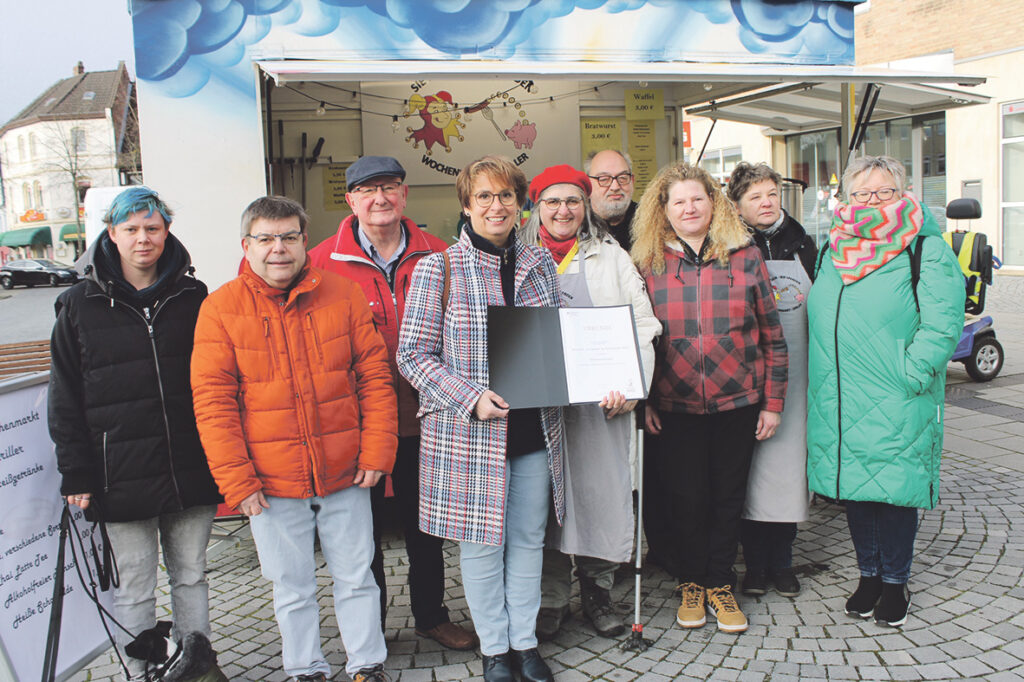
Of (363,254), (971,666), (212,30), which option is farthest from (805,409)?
(212,30)

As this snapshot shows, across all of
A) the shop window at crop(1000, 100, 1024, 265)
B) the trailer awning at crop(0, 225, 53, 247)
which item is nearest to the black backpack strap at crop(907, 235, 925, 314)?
the shop window at crop(1000, 100, 1024, 265)

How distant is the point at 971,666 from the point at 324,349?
2.77 m

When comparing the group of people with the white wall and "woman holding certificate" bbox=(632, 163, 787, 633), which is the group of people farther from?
the white wall

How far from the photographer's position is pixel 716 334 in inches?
128

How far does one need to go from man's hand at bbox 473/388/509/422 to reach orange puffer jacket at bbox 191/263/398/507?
43cm

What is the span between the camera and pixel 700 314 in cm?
326

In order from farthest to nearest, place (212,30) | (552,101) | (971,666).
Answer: (552,101), (212,30), (971,666)

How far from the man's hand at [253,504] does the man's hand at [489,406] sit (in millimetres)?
814

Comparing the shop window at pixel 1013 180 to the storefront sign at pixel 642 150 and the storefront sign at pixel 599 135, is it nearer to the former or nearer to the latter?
the storefront sign at pixel 642 150

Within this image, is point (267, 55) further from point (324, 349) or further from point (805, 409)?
point (805, 409)

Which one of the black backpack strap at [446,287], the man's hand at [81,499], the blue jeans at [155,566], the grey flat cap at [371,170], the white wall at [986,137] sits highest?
the white wall at [986,137]

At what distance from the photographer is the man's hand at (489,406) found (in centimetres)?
271

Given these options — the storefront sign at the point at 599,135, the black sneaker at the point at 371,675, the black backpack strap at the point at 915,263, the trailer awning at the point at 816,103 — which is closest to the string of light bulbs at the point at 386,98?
the storefront sign at the point at 599,135

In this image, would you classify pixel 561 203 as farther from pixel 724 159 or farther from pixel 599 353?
pixel 724 159
